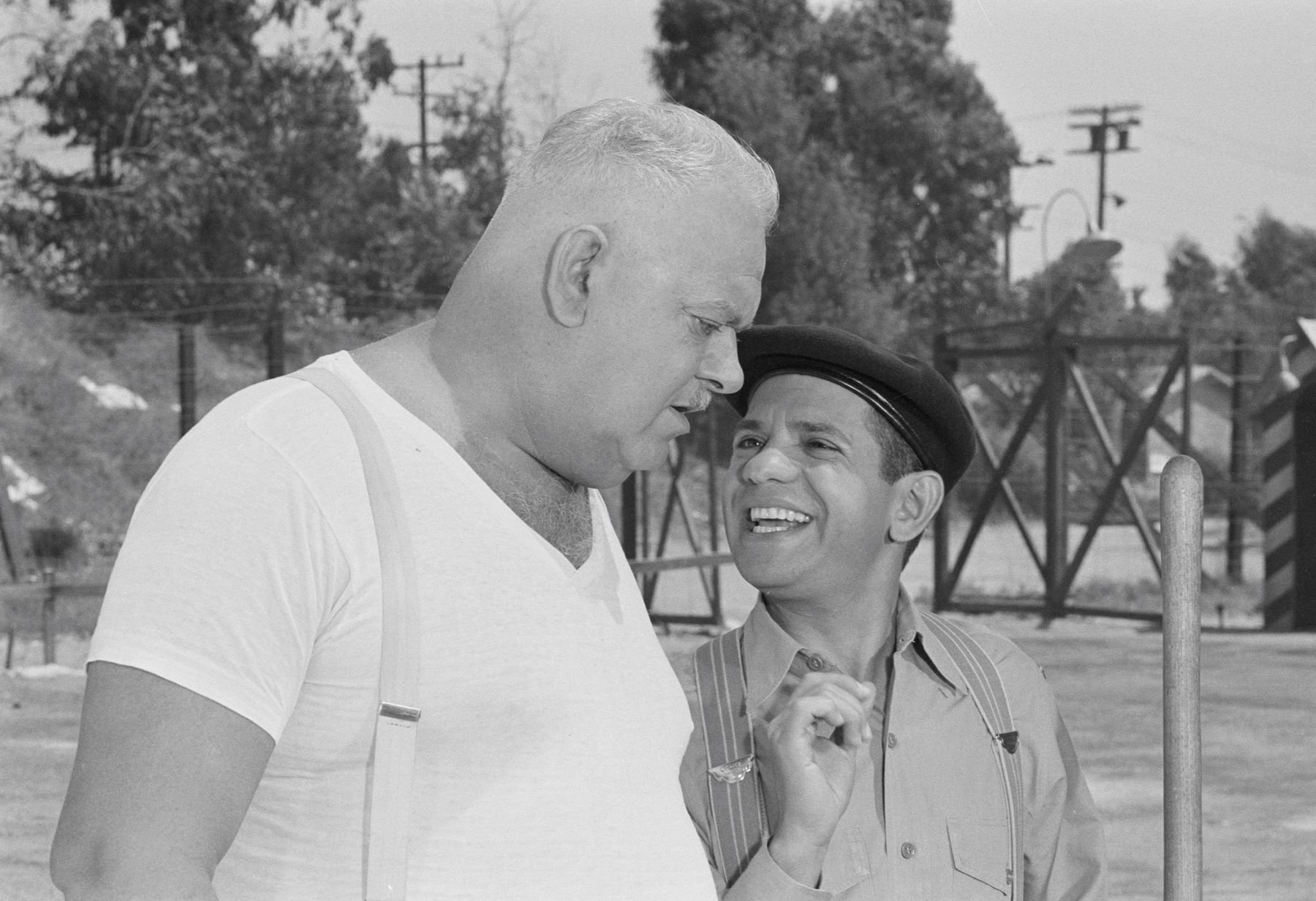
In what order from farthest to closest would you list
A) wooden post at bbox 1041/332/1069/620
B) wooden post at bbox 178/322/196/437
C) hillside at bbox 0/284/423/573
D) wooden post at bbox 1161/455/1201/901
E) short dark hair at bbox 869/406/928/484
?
1. hillside at bbox 0/284/423/573
2. wooden post at bbox 1041/332/1069/620
3. wooden post at bbox 178/322/196/437
4. short dark hair at bbox 869/406/928/484
5. wooden post at bbox 1161/455/1201/901

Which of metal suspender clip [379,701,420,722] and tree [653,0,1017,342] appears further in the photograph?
tree [653,0,1017,342]

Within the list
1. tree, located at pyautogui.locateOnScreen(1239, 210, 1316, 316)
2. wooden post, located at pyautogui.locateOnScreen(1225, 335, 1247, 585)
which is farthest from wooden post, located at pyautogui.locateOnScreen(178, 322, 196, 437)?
tree, located at pyautogui.locateOnScreen(1239, 210, 1316, 316)

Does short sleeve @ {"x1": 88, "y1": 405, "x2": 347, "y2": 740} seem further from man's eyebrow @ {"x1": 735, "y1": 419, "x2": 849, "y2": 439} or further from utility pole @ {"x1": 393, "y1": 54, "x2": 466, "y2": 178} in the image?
utility pole @ {"x1": 393, "y1": 54, "x2": 466, "y2": 178}

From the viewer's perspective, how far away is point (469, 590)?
1258 mm

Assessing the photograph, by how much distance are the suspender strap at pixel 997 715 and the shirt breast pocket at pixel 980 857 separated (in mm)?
11

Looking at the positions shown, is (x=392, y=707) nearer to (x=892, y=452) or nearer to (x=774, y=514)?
(x=774, y=514)

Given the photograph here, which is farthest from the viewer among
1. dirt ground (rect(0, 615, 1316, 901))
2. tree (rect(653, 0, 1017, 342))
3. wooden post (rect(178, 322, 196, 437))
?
tree (rect(653, 0, 1017, 342))

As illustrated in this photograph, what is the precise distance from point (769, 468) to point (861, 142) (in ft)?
103

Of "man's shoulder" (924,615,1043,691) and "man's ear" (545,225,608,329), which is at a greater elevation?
"man's ear" (545,225,608,329)

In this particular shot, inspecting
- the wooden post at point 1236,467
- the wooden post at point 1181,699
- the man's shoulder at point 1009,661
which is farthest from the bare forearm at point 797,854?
the wooden post at point 1236,467

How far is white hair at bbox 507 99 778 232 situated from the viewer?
1.36 metres

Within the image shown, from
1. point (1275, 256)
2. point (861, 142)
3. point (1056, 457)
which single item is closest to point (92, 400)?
point (1056, 457)

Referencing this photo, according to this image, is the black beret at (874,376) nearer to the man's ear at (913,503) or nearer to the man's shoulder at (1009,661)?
the man's ear at (913,503)

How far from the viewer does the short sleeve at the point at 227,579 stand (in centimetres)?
112
